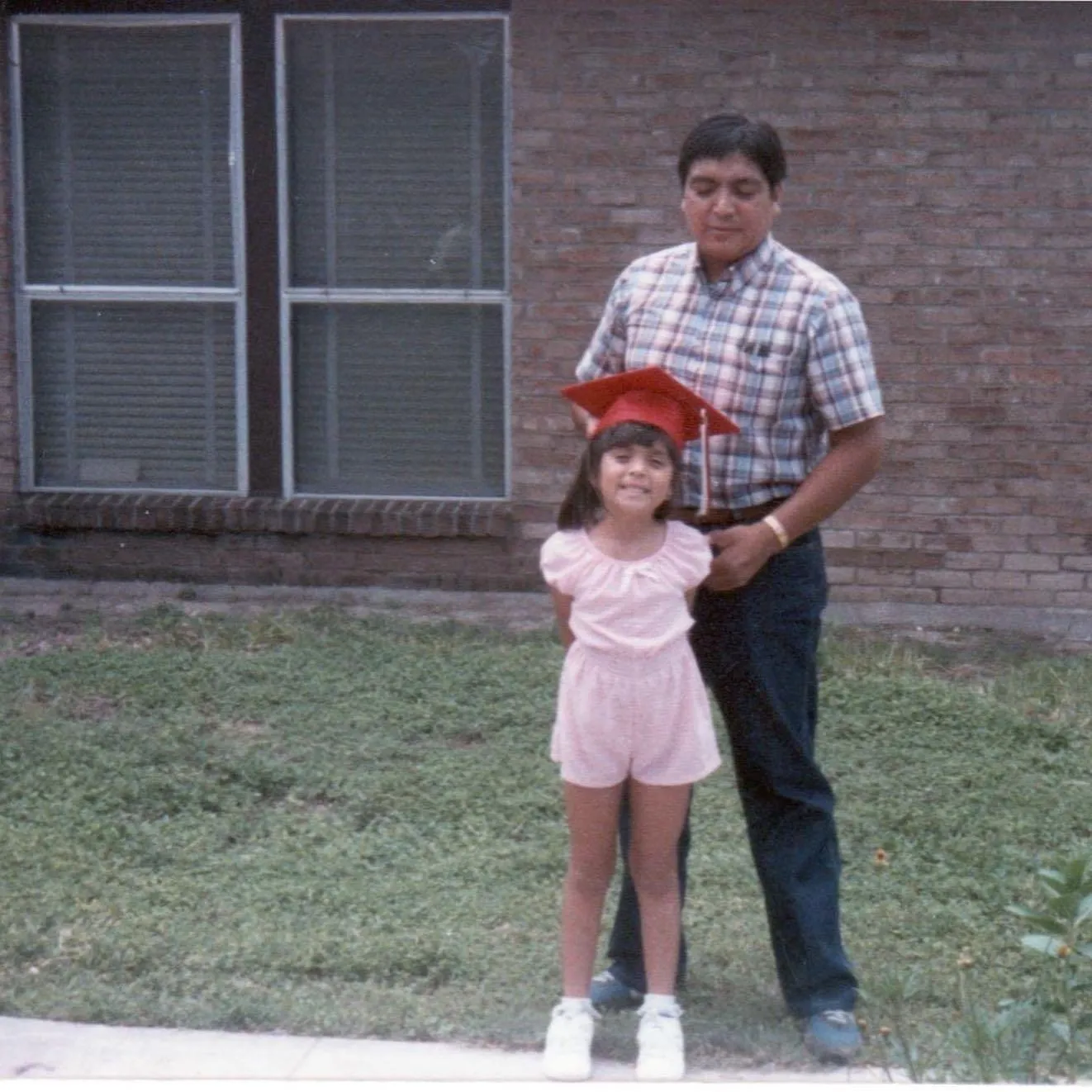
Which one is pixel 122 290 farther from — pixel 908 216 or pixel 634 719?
pixel 634 719

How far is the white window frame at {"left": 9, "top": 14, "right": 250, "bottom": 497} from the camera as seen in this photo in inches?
329

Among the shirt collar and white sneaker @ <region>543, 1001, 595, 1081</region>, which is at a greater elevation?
the shirt collar

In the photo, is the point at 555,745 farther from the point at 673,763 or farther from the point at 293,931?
the point at 293,931

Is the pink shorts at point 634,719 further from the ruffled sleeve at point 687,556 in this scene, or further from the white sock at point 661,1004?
the white sock at point 661,1004

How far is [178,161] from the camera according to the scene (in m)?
8.47

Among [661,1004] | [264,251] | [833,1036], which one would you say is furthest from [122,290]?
[833,1036]

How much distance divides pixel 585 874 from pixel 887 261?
469cm

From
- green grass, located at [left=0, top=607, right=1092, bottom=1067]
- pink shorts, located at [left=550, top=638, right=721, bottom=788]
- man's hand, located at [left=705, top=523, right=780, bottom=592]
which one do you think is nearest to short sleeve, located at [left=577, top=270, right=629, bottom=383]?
man's hand, located at [left=705, top=523, right=780, bottom=592]

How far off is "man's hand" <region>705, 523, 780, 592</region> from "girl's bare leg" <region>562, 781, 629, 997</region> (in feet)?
1.52

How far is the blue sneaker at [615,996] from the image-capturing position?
13.4ft

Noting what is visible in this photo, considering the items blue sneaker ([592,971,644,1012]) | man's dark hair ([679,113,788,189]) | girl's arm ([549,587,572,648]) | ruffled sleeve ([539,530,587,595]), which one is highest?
man's dark hair ([679,113,788,189])

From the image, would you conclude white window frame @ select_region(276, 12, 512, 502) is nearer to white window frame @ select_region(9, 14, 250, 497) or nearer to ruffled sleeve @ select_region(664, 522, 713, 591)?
white window frame @ select_region(9, 14, 250, 497)

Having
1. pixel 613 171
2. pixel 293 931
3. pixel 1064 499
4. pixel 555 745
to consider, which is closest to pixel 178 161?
pixel 613 171

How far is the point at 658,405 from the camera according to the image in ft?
11.9
